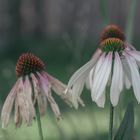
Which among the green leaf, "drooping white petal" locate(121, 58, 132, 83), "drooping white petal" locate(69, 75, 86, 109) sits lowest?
the green leaf

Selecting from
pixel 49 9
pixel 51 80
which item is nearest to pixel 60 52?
pixel 49 9

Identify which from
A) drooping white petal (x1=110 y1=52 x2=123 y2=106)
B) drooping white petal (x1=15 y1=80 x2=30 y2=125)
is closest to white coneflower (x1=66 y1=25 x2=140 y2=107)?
drooping white petal (x1=110 y1=52 x2=123 y2=106)

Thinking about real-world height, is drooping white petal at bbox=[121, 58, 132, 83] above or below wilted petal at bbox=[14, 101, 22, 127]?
above

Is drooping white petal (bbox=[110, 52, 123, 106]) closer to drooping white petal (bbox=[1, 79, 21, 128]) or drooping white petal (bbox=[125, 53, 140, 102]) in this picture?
drooping white petal (bbox=[125, 53, 140, 102])

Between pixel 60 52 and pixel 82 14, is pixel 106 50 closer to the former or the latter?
pixel 82 14

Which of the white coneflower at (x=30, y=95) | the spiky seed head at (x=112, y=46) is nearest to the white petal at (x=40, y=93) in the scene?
the white coneflower at (x=30, y=95)

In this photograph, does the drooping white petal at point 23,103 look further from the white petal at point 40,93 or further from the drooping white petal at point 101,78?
the drooping white petal at point 101,78

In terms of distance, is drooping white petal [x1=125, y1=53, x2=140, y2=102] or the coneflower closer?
drooping white petal [x1=125, y1=53, x2=140, y2=102]

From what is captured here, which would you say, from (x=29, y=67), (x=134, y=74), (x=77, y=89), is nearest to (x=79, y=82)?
(x=77, y=89)
